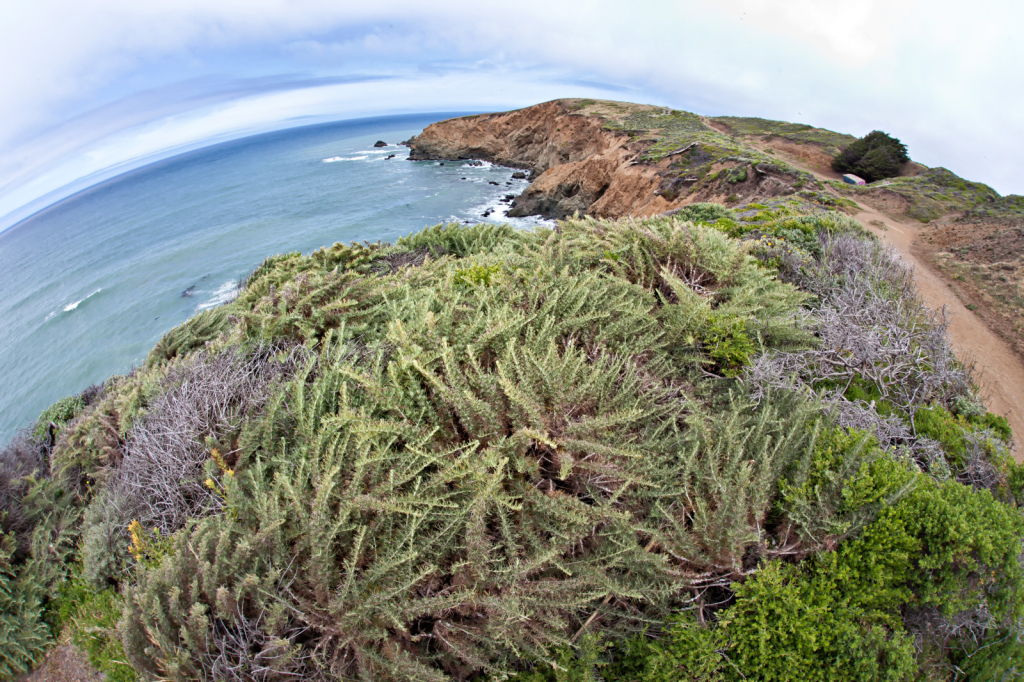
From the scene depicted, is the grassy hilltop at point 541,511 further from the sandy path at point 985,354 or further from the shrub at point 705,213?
the shrub at point 705,213

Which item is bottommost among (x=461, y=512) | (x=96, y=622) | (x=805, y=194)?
(x=96, y=622)

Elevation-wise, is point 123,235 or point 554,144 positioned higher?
point 554,144

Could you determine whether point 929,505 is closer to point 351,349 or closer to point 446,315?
point 446,315

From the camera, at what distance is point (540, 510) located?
2.41 m

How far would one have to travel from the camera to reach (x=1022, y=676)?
221 centimetres

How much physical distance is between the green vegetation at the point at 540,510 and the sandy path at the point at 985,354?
2.42m

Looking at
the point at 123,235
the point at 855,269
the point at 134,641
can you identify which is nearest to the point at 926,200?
the point at 855,269

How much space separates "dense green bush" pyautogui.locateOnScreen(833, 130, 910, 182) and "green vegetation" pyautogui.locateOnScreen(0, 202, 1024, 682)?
2721 centimetres

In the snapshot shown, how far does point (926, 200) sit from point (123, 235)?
62.1 m

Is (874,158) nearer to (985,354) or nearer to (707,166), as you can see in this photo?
(707,166)

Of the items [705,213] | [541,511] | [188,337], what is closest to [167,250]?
[188,337]

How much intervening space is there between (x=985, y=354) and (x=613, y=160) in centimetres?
2029

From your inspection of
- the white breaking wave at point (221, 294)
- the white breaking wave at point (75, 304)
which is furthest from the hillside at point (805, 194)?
the white breaking wave at point (75, 304)

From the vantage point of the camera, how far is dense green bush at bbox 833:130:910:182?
2298 cm
